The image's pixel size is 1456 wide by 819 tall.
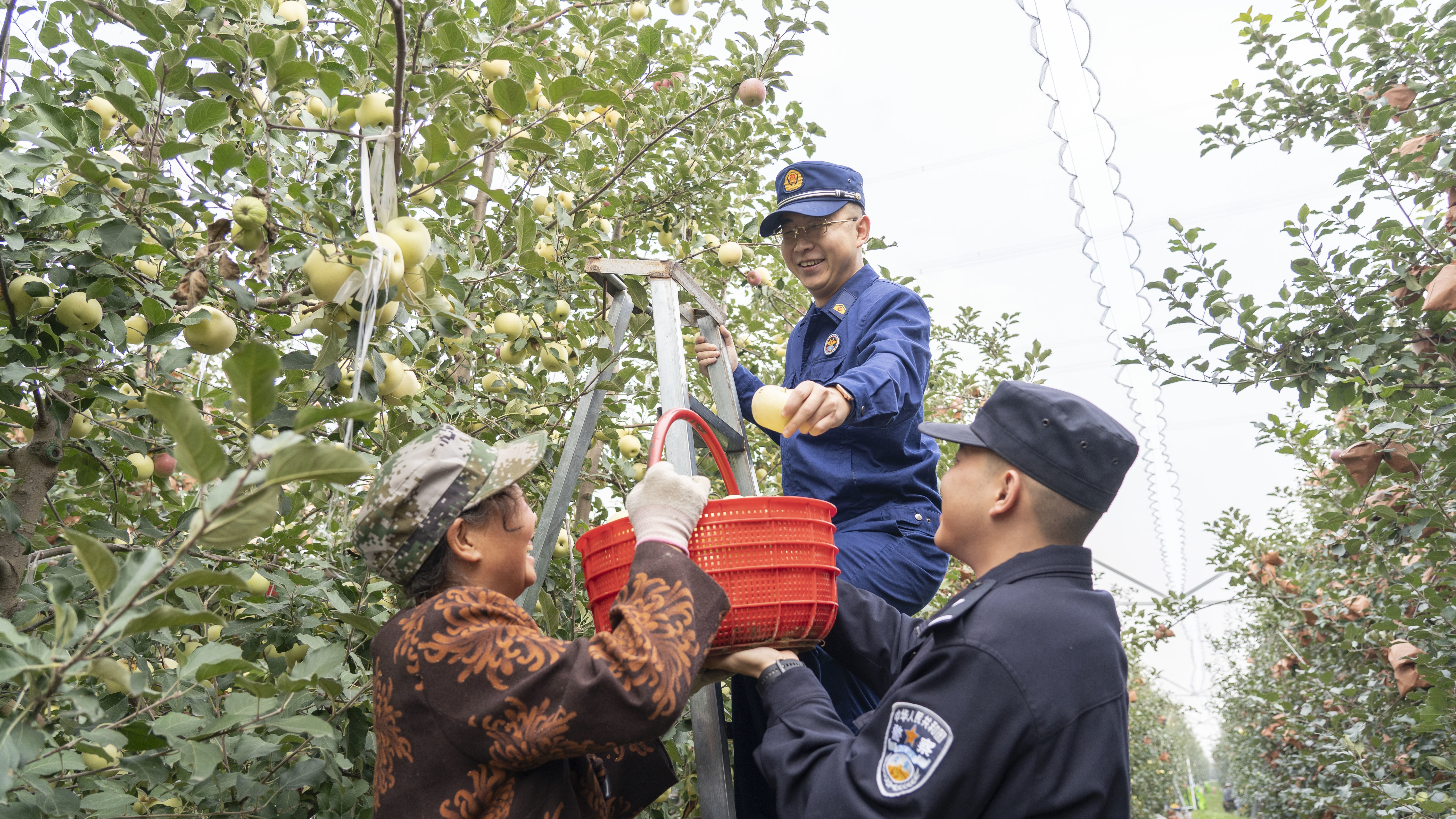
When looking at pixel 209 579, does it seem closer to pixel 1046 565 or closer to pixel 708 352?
pixel 1046 565

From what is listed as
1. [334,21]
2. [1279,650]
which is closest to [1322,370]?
[334,21]

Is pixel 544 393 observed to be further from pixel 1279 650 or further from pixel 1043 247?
pixel 1043 247

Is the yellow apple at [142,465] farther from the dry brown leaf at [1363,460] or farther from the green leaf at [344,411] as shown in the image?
the dry brown leaf at [1363,460]

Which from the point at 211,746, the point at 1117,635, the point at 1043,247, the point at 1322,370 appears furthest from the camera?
the point at 1043,247

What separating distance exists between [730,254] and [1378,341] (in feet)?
5.84

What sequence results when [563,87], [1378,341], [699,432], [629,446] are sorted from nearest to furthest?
1. [563,87]
2. [699,432]
3. [1378,341]
4. [629,446]

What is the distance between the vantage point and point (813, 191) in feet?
7.04

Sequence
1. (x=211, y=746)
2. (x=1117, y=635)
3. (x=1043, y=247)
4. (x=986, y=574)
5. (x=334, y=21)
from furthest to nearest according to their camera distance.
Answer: (x=1043, y=247), (x=334, y=21), (x=986, y=574), (x=1117, y=635), (x=211, y=746)

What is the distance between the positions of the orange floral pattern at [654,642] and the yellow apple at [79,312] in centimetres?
95

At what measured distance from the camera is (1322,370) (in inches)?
103

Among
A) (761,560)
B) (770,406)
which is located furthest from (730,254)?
(761,560)

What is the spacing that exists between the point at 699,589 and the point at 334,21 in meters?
1.68

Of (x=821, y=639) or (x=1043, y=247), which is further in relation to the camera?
(x=1043, y=247)

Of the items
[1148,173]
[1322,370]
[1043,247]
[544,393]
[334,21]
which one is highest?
[1148,173]
